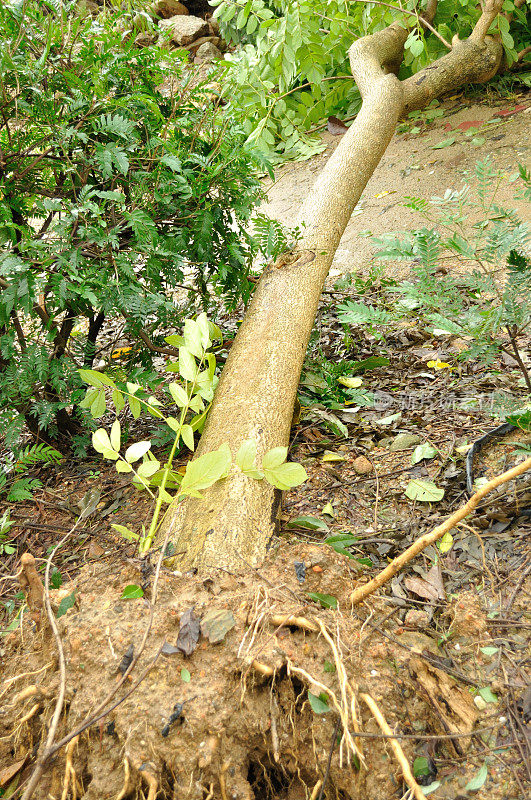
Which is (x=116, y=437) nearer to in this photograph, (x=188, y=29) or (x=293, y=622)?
(x=293, y=622)

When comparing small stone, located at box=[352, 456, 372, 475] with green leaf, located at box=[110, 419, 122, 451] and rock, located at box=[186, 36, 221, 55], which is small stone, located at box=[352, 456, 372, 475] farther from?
rock, located at box=[186, 36, 221, 55]

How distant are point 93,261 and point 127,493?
92cm

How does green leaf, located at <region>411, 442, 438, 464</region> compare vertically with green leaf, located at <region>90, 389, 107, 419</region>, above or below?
below

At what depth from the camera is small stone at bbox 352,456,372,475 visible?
218cm

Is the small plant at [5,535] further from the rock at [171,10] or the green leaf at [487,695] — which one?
the rock at [171,10]

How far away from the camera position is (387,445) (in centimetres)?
229

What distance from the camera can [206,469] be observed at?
4.89 feet

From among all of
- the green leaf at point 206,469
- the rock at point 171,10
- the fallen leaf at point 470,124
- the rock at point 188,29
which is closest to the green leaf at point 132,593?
the green leaf at point 206,469

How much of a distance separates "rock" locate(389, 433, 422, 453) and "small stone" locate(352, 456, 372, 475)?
0.12m

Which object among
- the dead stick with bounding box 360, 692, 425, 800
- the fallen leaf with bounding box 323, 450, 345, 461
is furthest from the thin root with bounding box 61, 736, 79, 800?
the fallen leaf with bounding box 323, 450, 345, 461

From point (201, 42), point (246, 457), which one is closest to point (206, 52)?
point (201, 42)

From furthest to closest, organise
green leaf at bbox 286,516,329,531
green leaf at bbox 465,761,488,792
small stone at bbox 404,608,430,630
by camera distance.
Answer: green leaf at bbox 286,516,329,531, small stone at bbox 404,608,430,630, green leaf at bbox 465,761,488,792

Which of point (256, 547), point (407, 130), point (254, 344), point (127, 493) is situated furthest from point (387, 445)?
point (407, 130)

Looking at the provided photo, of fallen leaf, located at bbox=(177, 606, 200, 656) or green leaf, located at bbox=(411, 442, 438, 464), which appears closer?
fallen leaf, located at bbox=(177, 606, 200, 656)
